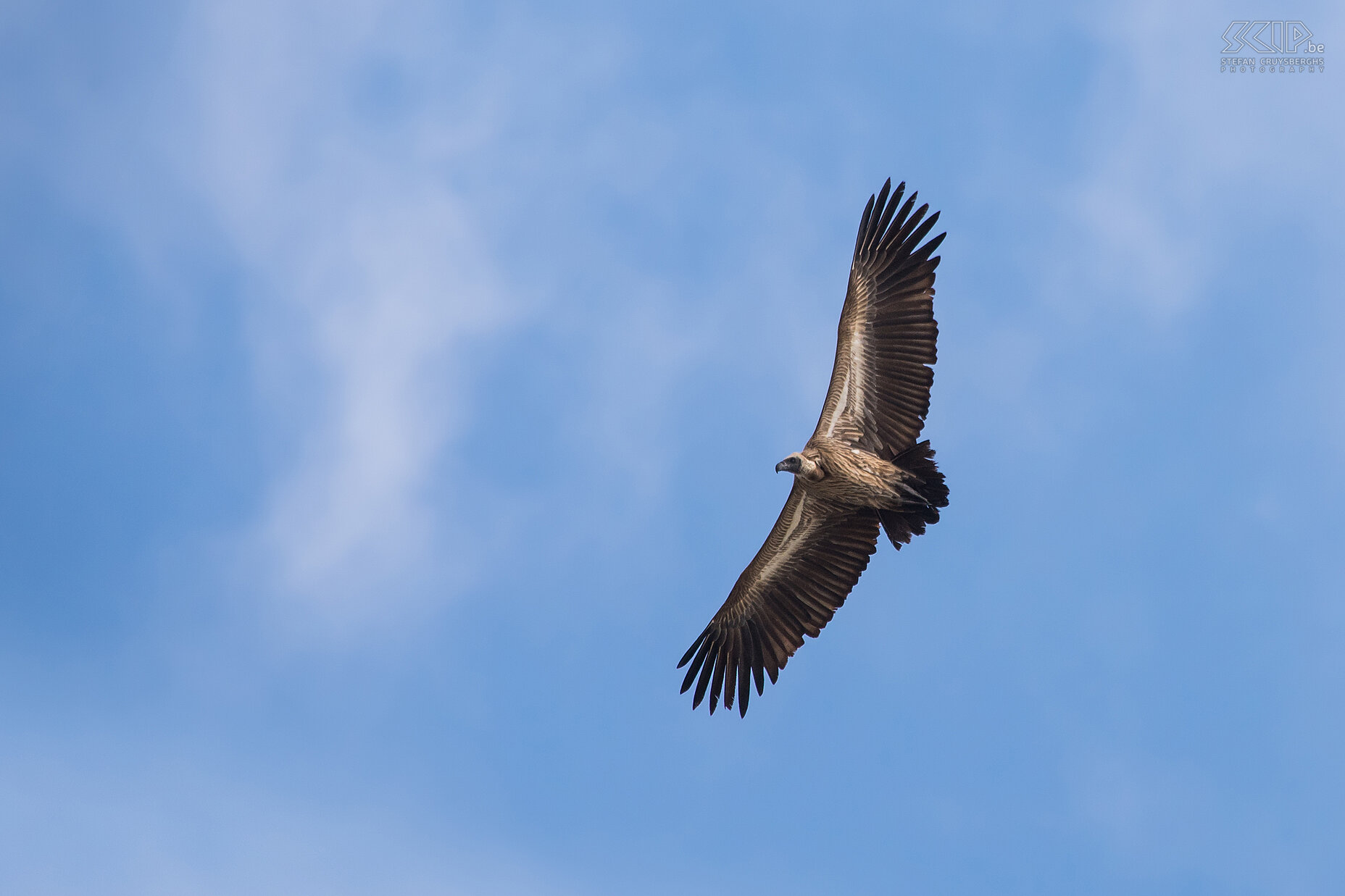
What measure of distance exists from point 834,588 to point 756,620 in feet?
4.53

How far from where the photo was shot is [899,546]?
17734 mm

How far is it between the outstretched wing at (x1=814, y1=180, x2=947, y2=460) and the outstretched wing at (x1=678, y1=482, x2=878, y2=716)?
1.26 meters

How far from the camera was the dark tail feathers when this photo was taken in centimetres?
1723

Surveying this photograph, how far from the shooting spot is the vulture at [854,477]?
17703 millimetres

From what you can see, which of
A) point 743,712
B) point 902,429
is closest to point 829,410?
point 902,429

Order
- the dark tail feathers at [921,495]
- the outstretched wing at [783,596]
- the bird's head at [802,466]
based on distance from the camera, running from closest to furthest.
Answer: the dark tail feathers at [921,495] < the bird's head at [802,466] < the outstretched wing at [783,596]

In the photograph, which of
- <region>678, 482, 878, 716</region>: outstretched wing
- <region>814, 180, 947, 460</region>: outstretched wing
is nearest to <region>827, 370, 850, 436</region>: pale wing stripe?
<region>814, 180, 947, 460</region>: outstretched wing

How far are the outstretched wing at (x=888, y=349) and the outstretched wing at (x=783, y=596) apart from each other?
4.13 feet

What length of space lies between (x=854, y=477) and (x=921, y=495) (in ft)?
3.17

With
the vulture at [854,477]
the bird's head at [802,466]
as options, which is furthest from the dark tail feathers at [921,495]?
the bird's head at [802,466]

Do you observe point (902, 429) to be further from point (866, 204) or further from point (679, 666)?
point (679, 666)

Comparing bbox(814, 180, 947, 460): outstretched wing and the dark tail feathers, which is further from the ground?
bbox(814, 180, 947, 460): outstretched wing

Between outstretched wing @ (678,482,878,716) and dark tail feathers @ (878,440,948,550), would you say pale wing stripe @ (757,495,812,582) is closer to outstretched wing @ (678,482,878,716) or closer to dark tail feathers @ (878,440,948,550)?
outstretched wing @ (678,482,878,716)

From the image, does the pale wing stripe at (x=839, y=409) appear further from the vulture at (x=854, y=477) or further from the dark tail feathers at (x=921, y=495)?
the dark tail feathers at (x=921, y=495)
